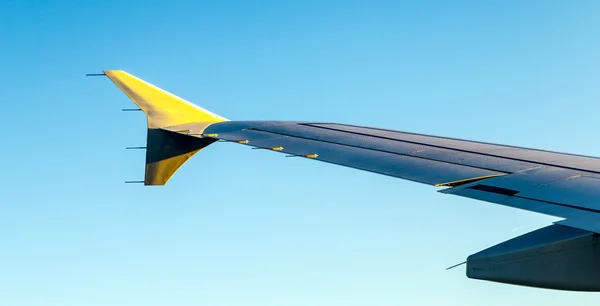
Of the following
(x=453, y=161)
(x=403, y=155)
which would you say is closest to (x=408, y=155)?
(x=403, y=155)

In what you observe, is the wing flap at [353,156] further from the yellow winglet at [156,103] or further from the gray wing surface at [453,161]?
the yellow winglet at [156,103]

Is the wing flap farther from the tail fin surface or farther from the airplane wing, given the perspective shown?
the tail fin surface

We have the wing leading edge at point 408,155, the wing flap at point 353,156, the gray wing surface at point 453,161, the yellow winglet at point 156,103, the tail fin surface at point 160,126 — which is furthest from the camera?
the yellow winglet at point 156,103

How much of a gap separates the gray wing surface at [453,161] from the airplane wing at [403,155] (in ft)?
0.03

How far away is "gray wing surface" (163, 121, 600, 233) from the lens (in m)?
7.32

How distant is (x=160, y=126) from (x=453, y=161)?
5298 mm

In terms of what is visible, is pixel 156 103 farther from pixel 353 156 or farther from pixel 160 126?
pixel 353 156

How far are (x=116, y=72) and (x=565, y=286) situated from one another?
935 centimetres

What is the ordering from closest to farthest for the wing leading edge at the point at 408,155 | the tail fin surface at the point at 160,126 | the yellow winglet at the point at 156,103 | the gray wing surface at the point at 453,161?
the gray wing surface at the point at 453,161 < the wing leading edge at the point at 408,155 < the tail fin surface at the point at 160,126 < the yellow winglet at the point at 156,103

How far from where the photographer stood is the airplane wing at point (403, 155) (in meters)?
7.50

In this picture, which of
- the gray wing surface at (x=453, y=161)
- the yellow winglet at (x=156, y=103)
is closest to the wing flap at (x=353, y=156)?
the gray wing surface at (x=453, y=161)

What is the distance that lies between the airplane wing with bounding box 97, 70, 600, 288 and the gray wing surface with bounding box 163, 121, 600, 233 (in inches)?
0.4

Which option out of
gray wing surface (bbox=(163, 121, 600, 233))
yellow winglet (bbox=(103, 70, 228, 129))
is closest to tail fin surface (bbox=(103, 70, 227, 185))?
yellow winglet (bbox=(103, 70, 228, 129))

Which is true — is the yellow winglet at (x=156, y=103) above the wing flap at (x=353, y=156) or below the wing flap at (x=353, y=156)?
above
